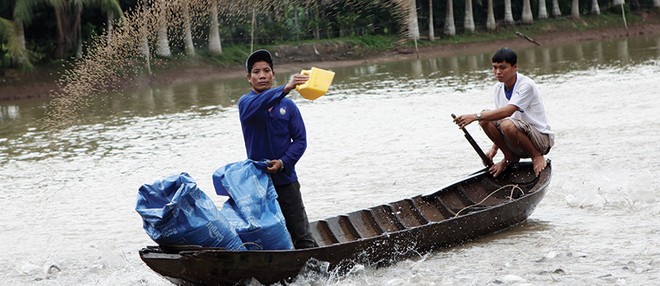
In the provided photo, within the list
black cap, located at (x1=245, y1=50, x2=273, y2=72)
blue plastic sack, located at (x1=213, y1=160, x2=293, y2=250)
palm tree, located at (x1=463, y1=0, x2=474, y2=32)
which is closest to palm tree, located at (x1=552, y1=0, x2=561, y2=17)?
palm tree, located at (x1=463, y1=0, x2=474, y2=32)

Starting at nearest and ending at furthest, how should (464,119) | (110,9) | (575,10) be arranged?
(464,119) < (110,9) < (575,10)

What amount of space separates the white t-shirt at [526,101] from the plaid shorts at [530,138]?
0.06m

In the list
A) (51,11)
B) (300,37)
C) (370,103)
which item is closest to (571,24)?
(300,37)

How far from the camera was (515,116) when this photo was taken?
9312mm

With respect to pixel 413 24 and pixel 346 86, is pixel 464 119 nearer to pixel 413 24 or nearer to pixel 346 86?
pixel 346 86

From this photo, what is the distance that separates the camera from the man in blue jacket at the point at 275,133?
702cm

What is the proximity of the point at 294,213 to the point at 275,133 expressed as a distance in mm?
652

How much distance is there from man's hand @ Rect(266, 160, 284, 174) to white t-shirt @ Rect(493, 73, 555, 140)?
291 cm

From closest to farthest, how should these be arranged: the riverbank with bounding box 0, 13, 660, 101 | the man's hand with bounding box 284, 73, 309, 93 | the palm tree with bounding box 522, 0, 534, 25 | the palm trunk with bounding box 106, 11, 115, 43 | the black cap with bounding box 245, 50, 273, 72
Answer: the man's hand with bounding box 284, 73, 309, 93 → the black cap with bounding box 245, 50, 273, 72 → the palm trunk with bounding box 106, 11, 115, 43 → the riverbank with bounding box 0, 13, 660, 101 → the palm tree with bounding box 522, 0, 534, 25

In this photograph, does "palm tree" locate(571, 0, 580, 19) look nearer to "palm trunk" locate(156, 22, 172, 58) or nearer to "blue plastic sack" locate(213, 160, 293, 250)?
"palm trunk" locate(156, 22, 172, 58)

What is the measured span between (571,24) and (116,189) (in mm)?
44334

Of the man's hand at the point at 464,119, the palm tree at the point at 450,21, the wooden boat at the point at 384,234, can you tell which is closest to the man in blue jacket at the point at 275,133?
the wooden boat at the point at 384,234

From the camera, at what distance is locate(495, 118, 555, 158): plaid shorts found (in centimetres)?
909

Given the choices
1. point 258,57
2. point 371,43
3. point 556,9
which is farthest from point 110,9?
point 556,9
